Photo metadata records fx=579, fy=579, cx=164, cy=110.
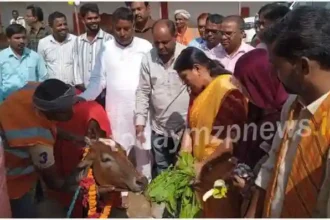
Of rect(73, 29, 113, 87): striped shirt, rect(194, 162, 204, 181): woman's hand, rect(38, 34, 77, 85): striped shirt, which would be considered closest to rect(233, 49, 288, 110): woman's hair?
rect(194, 162, 204, 181): woman's hand

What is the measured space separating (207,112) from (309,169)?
1390 mm

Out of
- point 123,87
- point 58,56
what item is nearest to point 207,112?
point 123,87

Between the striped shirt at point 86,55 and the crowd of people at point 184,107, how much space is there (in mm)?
12

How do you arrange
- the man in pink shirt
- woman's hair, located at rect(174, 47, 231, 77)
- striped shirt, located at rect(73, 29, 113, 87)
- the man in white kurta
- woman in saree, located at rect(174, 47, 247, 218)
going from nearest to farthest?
1. woman in saree, located at rect(174, 47, 247, 218)
2. woman's hair, located at rect(174, 47, 231, 77)
3. the man in pink shirt
4. the man in white kurta
5. striped shirt, located at rect(73, 29, 113, 87)

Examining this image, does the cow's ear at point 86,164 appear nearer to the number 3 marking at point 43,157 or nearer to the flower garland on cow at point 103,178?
the flower garland on cow at point 103,178

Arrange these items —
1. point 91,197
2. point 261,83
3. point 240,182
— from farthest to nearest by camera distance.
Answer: point 91,197, point 261,83, point 240,182

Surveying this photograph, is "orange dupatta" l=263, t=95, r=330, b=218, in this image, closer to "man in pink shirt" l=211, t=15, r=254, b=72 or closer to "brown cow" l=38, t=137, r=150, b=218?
"brown cow" l=38, t=137, r=150, b=218

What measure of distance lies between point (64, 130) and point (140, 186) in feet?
1.69

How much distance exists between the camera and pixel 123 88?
14.8 ft

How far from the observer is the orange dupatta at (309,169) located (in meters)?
1.66

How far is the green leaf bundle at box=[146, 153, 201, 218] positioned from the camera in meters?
2.89

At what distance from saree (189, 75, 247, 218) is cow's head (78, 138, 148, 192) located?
366 mm

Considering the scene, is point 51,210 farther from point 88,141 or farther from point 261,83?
point 261,83

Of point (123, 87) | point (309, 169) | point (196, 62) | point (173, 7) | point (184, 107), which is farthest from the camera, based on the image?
point (173, 7)
